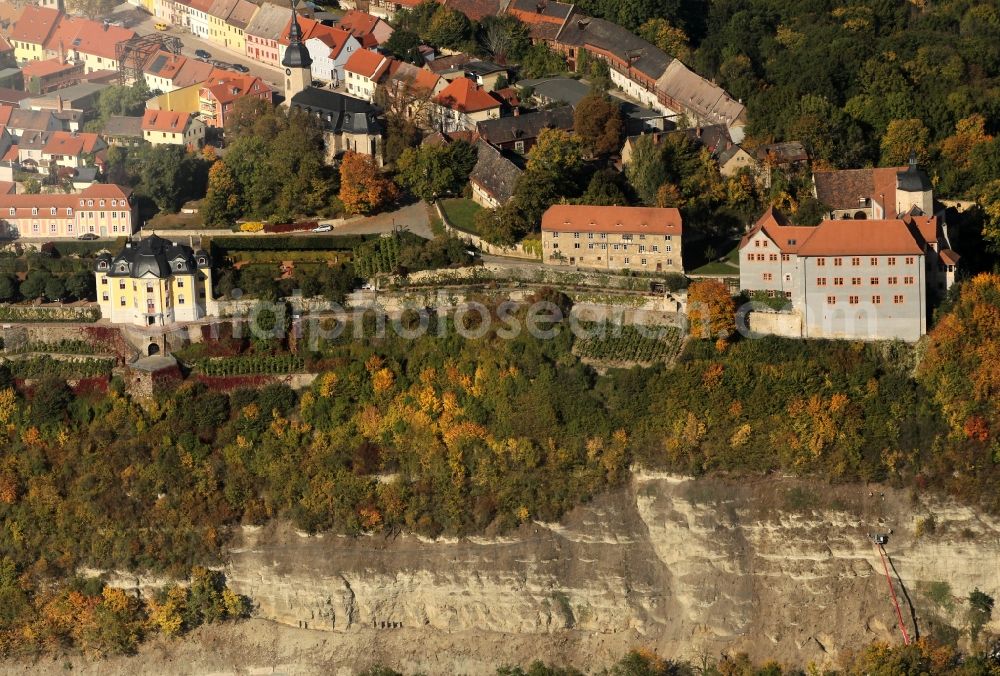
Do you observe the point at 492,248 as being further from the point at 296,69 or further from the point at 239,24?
the point at 239,24

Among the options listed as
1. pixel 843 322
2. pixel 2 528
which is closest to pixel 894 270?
pixel 843 322

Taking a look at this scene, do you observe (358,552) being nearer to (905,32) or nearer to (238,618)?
(238,618)

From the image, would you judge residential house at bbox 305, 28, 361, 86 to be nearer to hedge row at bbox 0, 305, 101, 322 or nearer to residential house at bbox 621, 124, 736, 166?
residential house at bbox 621, 124, 736, 166

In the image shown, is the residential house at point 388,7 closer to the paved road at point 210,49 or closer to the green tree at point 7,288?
the paved road at point 210,49

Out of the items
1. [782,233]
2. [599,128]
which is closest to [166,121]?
[599,128]

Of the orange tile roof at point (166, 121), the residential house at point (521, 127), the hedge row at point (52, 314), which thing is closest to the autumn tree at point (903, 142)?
the residential house at point (521, 127)

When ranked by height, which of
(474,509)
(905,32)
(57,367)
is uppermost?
(905,32)
